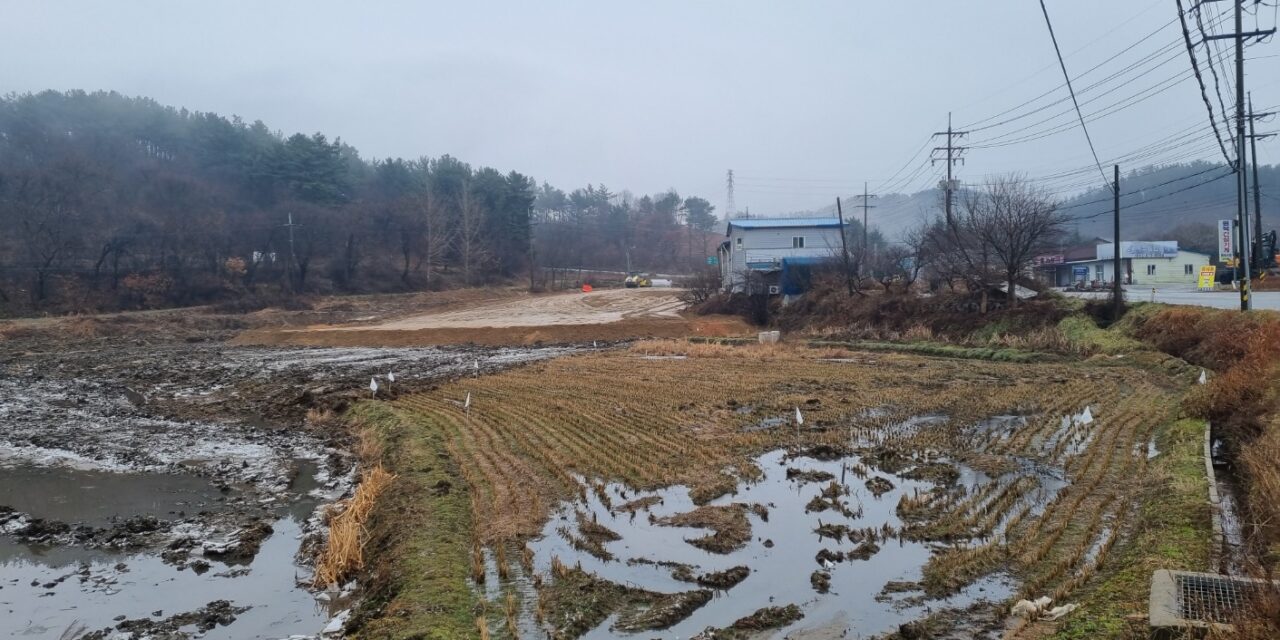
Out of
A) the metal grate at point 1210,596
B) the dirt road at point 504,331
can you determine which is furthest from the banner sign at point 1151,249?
the metal grate at point 1210,596

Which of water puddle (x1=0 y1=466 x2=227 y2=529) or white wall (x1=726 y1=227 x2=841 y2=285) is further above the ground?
white wall (x1=726 y1=227 x2=841 y2=285)

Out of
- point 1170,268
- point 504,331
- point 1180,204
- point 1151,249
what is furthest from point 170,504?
point 1180,204

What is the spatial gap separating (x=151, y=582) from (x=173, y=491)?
11.7 feet

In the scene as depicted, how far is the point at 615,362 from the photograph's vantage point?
23.1 meters

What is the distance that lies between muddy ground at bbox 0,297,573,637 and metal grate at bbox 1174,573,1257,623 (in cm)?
575

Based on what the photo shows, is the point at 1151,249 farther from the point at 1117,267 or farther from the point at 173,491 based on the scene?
the point at 173,491

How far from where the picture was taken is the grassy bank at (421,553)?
5.38 m

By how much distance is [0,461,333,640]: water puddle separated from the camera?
588 centimetres

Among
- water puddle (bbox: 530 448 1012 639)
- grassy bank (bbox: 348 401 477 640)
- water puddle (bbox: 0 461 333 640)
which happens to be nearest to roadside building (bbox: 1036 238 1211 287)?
water puddle (bbox: 530 448 1012 639)

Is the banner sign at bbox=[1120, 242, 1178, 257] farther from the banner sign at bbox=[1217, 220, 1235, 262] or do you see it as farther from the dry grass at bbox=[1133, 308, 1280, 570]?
the dry grass at bbox=[1133, 308, 1280, 570]

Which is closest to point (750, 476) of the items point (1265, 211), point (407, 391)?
point (407, 391)

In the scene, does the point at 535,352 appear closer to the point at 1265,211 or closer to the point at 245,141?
the point at 245,141

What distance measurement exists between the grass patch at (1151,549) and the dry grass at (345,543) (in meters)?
5.55

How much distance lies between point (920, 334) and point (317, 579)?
1003 inches
